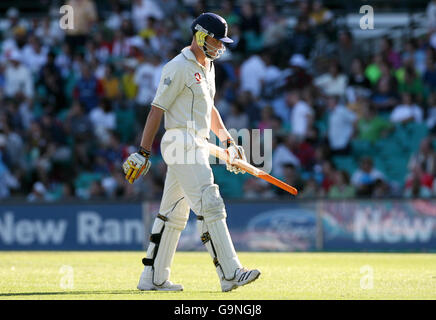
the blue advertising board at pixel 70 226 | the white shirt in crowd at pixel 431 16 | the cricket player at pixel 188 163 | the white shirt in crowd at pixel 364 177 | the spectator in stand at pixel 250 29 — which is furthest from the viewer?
the spectator in stand at pixel 250 29

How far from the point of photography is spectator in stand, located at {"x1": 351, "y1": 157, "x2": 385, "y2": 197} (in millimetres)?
17156

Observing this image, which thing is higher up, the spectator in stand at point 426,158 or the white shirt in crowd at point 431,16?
the white shirt in crowd at point 431,16

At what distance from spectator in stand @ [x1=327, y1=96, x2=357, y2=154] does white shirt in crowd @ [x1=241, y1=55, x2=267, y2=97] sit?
188 centimetres

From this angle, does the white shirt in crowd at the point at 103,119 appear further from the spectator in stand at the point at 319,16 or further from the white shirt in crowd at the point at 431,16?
the white shirt in crowd at the point at 431,16

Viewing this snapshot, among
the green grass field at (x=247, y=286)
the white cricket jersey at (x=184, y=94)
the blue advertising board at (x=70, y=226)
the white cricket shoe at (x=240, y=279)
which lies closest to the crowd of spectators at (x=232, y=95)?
the blue advertising board at (x=70, y=226)

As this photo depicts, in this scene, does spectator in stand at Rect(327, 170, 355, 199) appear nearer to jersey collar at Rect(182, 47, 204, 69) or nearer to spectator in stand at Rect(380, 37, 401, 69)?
spectator in stand at Rect(380, 37, 401, 69)

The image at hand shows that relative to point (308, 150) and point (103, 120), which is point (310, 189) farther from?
point (103, 120)

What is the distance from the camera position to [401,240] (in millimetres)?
16391

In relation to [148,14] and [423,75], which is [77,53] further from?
[423,75]

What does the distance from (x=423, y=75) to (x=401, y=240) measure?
4.31m

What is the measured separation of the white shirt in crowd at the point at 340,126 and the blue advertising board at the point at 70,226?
4289 millimetres

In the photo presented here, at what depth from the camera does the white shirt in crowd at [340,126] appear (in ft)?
59.7

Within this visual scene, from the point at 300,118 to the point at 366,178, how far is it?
6.77 feet

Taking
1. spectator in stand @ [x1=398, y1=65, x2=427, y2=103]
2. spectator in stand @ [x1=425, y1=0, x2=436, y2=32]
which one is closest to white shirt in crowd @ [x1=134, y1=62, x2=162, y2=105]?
spectator in stand @ [x1=398, y1=65, x2=427, y2=103]
